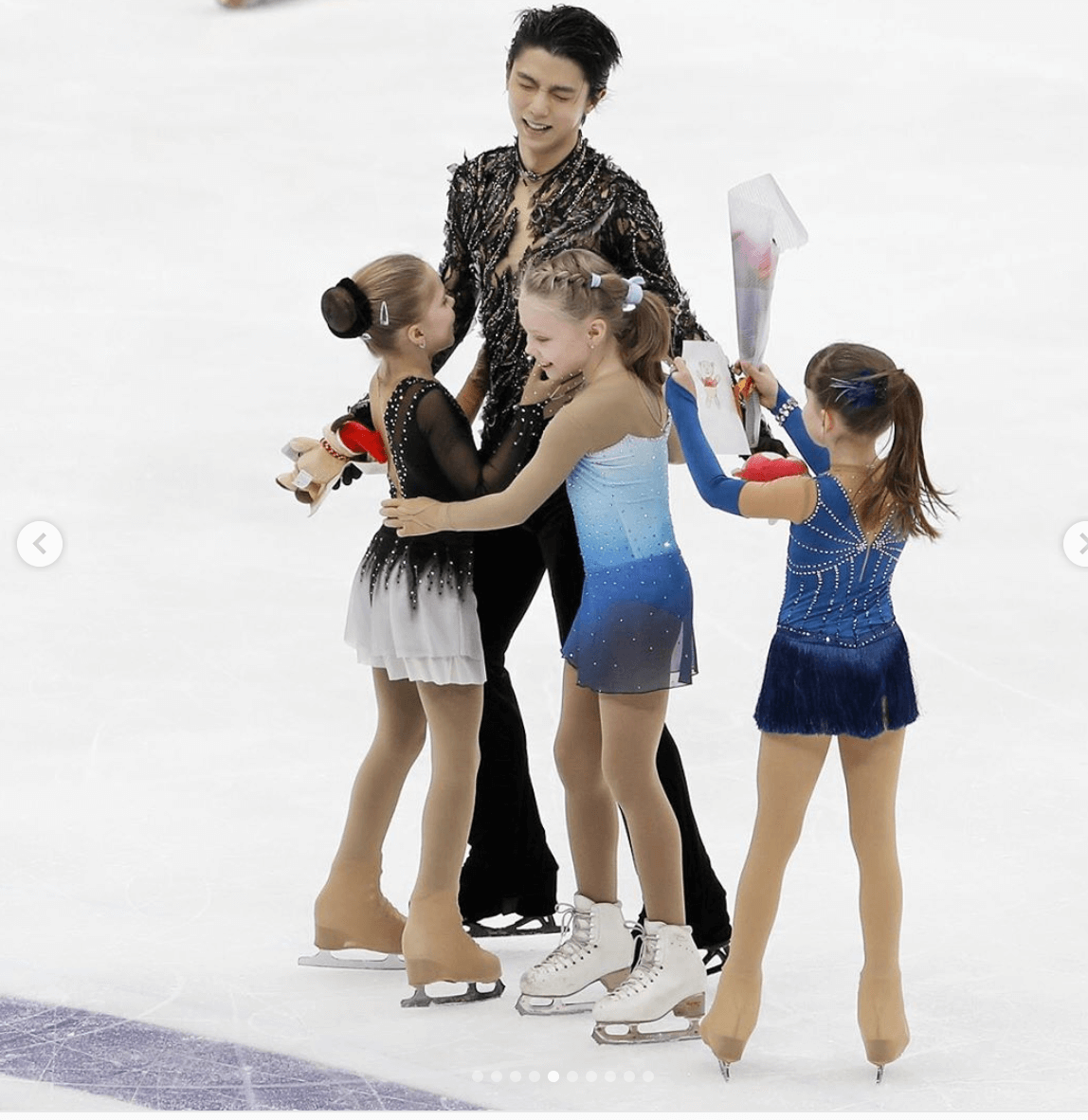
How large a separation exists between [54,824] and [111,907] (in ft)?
1.97

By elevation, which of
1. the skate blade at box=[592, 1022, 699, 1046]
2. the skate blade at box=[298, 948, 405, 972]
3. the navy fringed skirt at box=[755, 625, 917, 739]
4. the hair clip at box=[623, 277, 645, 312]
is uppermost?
the hair clip at box=[623, 277, 645, 312]

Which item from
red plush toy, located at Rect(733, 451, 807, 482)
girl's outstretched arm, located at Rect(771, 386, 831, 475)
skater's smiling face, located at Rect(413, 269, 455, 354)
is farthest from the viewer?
skater's smiling face, located at Rect(413, 269, 455, 354)

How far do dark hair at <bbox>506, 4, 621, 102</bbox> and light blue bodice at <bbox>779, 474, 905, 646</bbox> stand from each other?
43.7 inches

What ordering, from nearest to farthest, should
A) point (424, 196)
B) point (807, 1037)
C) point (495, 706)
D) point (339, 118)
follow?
point (807, 1037) < point (495, 706) < point (424, 196) < point (339, 118)

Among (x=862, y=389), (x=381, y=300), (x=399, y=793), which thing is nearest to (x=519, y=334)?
(x=381, y=300)

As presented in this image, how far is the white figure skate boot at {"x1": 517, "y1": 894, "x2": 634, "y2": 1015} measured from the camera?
4.35 metres

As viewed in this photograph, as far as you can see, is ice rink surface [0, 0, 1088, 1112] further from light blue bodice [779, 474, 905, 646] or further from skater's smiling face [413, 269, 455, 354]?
skater's smiling face [413, 269, 455, 354]

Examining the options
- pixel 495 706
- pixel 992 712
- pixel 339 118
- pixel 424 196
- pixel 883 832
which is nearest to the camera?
pixel 883 832

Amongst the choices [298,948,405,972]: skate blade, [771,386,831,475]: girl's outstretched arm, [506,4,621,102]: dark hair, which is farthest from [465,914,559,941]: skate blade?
[506,4,621,102]: dark hair

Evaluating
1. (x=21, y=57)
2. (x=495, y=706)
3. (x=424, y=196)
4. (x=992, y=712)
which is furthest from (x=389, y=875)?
(x=21, y=57)

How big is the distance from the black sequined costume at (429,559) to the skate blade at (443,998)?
666 millimetres

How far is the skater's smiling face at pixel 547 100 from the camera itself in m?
4.33

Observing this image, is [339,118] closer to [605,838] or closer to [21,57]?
[21,57]

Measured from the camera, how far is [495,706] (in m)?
4.83
